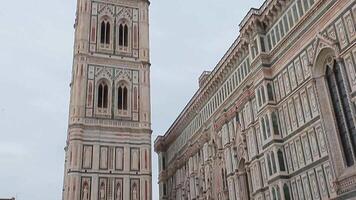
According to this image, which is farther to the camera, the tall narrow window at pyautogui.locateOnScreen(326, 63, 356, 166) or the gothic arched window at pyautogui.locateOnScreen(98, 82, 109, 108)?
the gothic arched window at pyautogui.locateOnScreen(98, 82, 109, 108)

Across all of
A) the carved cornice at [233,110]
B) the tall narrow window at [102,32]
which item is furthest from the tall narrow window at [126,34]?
the carved cornice at [233,110]

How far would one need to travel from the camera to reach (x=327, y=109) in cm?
1891

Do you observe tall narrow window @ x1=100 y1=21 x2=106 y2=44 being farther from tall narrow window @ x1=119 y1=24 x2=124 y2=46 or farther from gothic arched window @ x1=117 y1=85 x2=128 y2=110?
gothic arched window @ x1=117 y1=85 x2=128 y2=110

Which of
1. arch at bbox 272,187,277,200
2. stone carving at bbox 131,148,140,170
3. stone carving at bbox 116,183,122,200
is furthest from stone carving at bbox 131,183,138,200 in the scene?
arch at bbox 272,187,277,200

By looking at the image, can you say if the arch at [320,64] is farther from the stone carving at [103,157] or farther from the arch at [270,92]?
the stone carving at [103,157]

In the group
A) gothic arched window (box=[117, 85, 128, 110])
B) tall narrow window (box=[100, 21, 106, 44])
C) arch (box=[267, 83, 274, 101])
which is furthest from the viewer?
tall narrow window (box=[100, 21, 106, 44])

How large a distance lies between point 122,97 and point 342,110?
23.1m

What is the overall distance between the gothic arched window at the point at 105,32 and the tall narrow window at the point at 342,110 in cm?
2456

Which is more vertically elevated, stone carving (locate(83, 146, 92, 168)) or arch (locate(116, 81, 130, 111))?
arch (locate(116, 81, 130, 111))

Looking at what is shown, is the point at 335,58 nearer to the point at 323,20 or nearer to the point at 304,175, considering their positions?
the point at 323,20

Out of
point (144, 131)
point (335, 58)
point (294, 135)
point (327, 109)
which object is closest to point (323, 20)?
point (335, 58)

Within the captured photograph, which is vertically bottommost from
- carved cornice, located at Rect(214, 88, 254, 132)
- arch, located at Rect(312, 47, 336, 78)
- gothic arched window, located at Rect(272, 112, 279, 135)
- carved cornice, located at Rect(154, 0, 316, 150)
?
gothic arched window, located at Rect(272, 112, 279, 135)

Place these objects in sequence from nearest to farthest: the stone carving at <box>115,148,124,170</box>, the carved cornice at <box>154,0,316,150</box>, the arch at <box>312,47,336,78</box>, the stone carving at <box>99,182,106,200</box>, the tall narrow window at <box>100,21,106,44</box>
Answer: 1. the arch at <box>312,47,336,78</box>
2. the carved cornice at <box>154,0,316,150</box>
3. the stone carving at <box>99,182,106,200</box>
4. the stone carving at <box>115,148,124,170</box>
5. the tall narrow window at <box>100,21,106,44</box>

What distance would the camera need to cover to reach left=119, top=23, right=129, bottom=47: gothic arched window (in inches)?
1594
